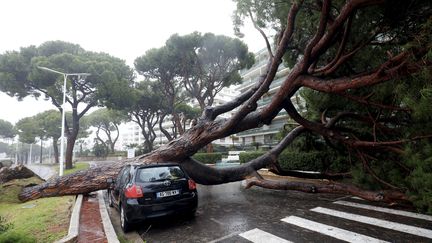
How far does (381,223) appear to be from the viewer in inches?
205

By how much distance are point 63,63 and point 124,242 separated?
2142cm

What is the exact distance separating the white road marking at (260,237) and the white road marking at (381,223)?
2177 millimetres

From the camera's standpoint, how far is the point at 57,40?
930 inches

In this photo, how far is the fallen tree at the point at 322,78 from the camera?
4.98 m

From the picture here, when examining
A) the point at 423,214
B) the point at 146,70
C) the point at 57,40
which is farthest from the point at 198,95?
the point at 423,214

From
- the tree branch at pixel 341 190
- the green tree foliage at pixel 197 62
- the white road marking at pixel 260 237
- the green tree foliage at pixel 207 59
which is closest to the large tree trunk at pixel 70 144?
the green tree foliage at pixel 197 62

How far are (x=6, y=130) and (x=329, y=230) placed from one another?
7384cm

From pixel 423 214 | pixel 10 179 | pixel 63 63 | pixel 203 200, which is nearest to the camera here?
pixel 423 214

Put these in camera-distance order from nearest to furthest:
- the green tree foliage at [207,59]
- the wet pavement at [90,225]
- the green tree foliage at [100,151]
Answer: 1. the wet pavement at [90,225]
2. the green tree foliage at [207,59]
3. the green tree foliage at [100,151]

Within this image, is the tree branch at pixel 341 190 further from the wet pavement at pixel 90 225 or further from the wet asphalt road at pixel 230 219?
the wet pavement at pixel 90 225

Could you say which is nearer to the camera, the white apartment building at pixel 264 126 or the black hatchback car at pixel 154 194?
the black hatchback car at pixel 154 194

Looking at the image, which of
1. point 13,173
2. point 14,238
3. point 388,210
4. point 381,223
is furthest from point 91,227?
point 13,173

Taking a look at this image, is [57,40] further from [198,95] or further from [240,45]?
[240,45]

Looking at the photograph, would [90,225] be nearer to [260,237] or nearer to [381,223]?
[260,237]
